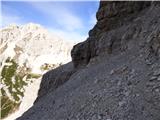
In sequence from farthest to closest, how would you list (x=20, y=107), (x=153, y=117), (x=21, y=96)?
(x=21, y=96)
(x=20, y=107)
(x=153, y=117)

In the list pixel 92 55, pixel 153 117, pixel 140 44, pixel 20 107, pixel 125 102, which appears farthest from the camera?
pixel 20 107

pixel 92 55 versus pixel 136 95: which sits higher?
pixel 92 55

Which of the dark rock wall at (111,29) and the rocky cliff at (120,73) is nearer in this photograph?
the rocky cliff at (120,73)

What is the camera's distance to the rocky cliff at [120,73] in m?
26.7

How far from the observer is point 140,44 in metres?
37.0

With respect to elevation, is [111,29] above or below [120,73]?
above

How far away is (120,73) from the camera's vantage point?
33.9m

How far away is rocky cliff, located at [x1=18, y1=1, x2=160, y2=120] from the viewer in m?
26.7

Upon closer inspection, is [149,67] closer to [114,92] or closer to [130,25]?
[114,92]

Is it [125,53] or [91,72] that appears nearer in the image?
[125,53]

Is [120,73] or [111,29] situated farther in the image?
[111,29]

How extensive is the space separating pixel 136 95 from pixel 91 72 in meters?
16.8

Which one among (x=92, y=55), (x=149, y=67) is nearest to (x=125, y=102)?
(x=149, y=67)

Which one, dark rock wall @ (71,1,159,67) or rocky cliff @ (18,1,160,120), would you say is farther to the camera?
dark rock wall @ (71,1,159,67)
